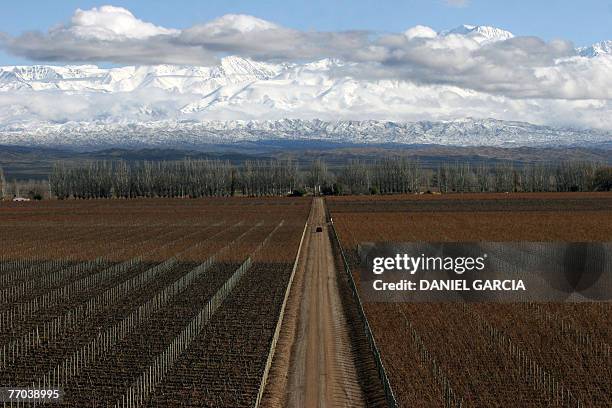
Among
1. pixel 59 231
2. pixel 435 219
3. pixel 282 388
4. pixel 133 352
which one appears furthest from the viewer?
pixel 435 219

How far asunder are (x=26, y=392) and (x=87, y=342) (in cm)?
686

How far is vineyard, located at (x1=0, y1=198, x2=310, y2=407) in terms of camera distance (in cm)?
2627

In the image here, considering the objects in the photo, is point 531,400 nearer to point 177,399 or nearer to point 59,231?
point 177,399

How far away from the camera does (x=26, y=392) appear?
82.4ft

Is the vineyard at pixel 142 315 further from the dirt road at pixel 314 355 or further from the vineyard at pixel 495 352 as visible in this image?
the vineyard at pixel 495 352

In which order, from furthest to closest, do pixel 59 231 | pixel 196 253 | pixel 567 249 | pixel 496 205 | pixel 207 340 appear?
pixel 496 205 → pixel 59 231 → pixel 196 253 → pixel 567 249 → pixel 207 340

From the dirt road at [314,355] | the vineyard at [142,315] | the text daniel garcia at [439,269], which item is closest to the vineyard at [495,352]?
the dirt road at [314,355]

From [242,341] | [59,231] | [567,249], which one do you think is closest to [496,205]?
[59,231]

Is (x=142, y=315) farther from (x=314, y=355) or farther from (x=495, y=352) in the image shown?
(x=495, y=352)

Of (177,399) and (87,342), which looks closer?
(177,399)

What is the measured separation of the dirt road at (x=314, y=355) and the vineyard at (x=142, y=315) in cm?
82

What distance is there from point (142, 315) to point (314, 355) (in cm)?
1136

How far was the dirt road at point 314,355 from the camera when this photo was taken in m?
25.2

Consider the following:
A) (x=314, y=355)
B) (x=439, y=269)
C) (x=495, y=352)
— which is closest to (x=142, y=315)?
(x=314, y=355)
